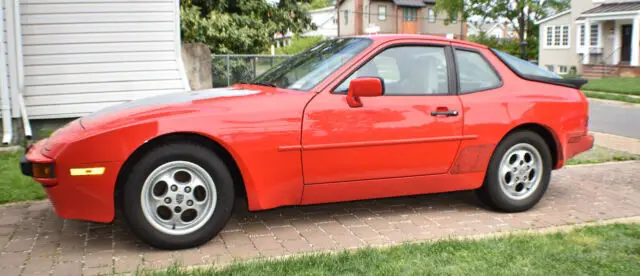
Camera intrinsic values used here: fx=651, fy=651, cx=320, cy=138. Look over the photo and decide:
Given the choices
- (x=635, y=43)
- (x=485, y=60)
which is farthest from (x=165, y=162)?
(x=635, y=43)

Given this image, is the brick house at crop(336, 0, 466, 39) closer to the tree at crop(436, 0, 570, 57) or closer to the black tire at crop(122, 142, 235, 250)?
the tree at crop(436, 0, 570, 57)

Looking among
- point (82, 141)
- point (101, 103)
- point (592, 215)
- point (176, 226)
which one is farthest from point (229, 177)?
point (101, 103)

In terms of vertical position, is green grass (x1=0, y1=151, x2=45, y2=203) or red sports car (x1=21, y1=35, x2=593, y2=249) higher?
red sports car (x1=21, y1=35, x2=593, y2=249)

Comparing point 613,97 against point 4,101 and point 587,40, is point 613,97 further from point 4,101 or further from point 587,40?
point 587,40

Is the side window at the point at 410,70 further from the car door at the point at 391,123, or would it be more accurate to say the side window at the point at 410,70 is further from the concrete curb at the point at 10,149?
the concrete curb at the point at 10,149

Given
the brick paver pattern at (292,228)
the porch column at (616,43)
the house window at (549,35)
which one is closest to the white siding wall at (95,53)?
the brick paver pattern at (292,228)

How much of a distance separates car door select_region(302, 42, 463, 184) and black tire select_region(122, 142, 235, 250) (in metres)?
0.62

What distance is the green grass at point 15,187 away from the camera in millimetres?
6008

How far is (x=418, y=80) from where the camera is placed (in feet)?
17.2

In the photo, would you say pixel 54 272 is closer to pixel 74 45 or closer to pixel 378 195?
pixel 378 195

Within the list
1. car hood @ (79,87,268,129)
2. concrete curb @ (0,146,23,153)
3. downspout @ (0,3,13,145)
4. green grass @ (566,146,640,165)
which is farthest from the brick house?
car hood @ (79,87,268,129)

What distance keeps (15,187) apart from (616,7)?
37.3 m

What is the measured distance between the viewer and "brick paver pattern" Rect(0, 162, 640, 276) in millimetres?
4305

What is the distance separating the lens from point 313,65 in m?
5.31
